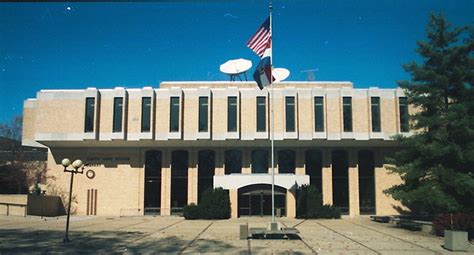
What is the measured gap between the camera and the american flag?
2477 cm

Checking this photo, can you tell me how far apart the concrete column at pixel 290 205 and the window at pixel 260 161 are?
3236 millimetres

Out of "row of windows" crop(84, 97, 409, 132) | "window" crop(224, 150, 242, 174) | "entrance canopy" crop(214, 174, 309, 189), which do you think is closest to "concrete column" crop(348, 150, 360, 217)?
"row of windows" crop(84, 97, 409, 132)

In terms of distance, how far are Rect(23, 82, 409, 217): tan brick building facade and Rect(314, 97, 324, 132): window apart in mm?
89

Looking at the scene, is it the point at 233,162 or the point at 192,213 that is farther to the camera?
the point at 233,162

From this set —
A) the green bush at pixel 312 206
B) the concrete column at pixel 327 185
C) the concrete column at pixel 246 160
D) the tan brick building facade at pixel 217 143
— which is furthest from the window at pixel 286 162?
the green bush at pixel 312 206

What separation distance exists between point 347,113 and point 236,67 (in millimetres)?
12757

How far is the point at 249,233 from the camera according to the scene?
23.3 metres

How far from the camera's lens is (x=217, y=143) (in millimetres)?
42000

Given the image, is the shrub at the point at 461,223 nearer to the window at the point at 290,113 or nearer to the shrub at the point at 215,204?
the window at the point at 290,113

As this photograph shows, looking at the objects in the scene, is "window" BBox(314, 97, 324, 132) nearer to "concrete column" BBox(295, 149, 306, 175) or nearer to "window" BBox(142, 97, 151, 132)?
"concrete column" BBox(295, 149, 306, 175)

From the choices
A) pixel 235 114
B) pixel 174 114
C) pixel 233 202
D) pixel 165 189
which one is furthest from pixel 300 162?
pixel 165 189

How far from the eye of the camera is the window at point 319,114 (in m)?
→ 40.3

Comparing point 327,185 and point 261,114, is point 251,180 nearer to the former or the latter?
point 261,114

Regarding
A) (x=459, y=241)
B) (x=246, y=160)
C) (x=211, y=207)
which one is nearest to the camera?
(x=459, y=241)
